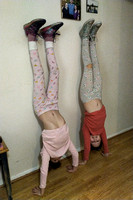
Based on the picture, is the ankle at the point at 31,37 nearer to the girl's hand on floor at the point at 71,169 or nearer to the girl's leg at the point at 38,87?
→ the girl's leg at the point at 38,87

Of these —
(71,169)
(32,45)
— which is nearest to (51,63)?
(32,45)

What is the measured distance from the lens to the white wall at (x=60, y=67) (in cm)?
152

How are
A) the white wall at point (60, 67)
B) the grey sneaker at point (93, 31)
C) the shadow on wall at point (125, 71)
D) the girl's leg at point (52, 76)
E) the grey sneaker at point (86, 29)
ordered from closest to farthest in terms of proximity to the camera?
the white wall at point (60, 67) < the girl's leg at point (52, 76) < the grey sneaker at point (86, 29) < the grey sneaker at point (93, 31) < the shadow on wall at point (125, 71)

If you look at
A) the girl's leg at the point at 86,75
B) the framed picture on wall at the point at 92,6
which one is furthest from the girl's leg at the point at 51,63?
the framed picture on wall at the point at 92,6

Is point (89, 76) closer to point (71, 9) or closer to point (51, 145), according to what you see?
point (71, 9)

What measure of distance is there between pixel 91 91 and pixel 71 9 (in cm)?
95

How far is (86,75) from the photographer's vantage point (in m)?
1.92

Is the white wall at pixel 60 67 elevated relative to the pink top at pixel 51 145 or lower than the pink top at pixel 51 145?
elevated

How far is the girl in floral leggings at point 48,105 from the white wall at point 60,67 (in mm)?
85

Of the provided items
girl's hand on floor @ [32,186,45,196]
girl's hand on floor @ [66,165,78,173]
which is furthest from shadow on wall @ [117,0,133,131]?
girl's hand on floor @ [32,186,45,196]

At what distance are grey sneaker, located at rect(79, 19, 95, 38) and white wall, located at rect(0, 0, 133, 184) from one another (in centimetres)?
7

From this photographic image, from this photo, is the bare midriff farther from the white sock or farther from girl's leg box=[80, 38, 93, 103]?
the white sock

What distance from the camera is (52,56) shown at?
1671mm

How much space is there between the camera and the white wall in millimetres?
1518
